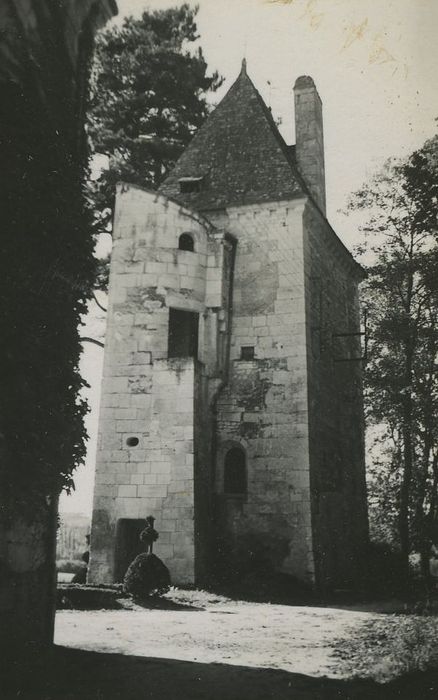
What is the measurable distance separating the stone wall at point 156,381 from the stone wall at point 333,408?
2179mm

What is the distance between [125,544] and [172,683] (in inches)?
307

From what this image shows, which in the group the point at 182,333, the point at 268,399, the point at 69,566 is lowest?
the point at 69,566

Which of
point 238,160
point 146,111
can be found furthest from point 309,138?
point 146,111

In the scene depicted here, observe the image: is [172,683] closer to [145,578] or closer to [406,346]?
[145,578]

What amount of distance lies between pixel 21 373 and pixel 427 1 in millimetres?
5374

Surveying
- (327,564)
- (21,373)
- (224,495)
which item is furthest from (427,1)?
(327,564)

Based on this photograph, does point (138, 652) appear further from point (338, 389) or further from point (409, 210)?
point (409, 210)

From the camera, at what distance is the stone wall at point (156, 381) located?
12.2 metres

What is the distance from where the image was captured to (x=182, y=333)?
14047 millimetres

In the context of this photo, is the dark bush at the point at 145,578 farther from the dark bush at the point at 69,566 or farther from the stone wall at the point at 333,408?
the dark bush at the point at 69,566

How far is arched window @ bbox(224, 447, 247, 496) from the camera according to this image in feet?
44.0

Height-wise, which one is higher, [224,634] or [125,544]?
[125,544]

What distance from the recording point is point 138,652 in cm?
606

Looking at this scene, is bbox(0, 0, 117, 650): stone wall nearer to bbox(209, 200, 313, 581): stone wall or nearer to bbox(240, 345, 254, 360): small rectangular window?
bbox(209, 200, 313, 581): stone wall
